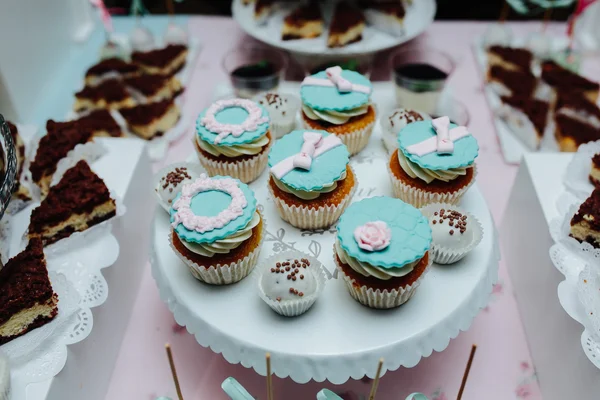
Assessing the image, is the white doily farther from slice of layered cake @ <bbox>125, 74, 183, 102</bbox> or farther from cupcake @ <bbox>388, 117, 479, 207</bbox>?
slice of layered cake @ <bbox>125, 74, 183, 102</bbox>

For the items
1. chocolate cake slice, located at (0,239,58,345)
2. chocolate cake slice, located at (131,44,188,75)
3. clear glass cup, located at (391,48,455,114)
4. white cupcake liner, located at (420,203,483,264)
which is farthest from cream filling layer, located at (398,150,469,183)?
chocolate cake slice, located at (131,44,188,75)

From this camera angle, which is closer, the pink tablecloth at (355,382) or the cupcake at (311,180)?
the cupcake at (311,180)

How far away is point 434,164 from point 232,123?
2.76 feet

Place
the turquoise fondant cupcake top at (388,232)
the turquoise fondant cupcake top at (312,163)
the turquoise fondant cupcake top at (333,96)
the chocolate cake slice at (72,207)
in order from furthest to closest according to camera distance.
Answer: the turquoise fondant cupcake top at (333,96) < the chocolate cake slice at (72,207) < the turquoise fondant cupcake top at (312,163) < the turquoise fondant cupcake top at (388,232)

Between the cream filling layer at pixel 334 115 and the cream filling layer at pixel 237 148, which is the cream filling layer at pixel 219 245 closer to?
the cream filling layer at pixel 237 148

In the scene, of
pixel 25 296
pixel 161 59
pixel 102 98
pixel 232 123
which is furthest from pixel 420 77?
pixel 25 296

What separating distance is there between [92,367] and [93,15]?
320cm

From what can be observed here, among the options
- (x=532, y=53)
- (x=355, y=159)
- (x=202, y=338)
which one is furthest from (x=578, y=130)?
(x=202, y=338)

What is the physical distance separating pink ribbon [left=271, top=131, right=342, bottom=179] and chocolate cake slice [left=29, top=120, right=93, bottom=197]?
3.45ft

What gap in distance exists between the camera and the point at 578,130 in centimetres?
311

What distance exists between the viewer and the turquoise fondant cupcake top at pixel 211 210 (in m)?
1.93

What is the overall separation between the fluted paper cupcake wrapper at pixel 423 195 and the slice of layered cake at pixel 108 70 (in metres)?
2.12

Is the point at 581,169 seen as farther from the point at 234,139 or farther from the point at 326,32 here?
the point at 326,32

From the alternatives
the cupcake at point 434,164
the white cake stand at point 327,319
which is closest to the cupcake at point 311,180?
the white cake stand at point 327,319
